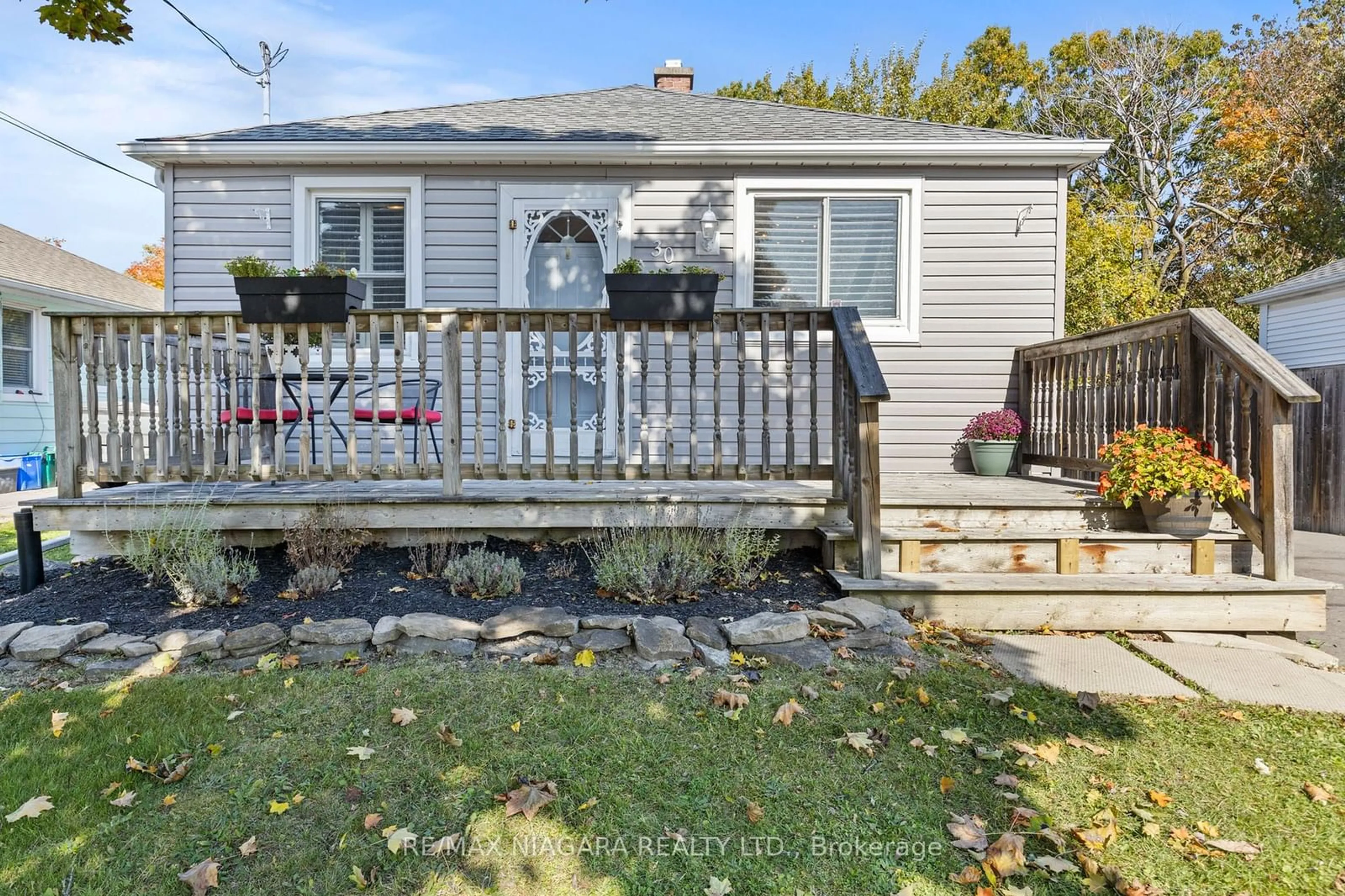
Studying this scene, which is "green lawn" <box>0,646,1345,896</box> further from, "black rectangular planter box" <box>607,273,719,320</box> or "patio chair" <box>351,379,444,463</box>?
"patio chair" <box>351,379,444,463</box>

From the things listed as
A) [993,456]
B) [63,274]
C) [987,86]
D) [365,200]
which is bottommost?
[993,456]

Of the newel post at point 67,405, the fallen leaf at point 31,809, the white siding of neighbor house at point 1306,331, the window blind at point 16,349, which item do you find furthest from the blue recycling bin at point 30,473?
the white siding of neighbor house at point 1306,331

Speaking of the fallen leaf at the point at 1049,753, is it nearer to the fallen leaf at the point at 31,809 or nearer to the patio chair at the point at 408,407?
the fallen leaf at the point at 31,809

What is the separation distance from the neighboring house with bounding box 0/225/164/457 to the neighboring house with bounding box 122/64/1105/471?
542 cm

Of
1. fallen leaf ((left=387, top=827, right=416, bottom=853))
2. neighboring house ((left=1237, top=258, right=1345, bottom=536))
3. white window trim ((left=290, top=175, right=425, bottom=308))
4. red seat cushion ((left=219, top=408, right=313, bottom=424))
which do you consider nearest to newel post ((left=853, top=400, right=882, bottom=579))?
fallen leaf ((left=387, top=827, right=416, bottom=853))

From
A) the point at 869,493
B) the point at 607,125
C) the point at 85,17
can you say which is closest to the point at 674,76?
the point at 607,125

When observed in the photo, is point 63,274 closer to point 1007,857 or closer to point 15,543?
point 15,543

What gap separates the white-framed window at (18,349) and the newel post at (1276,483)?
13912 mm

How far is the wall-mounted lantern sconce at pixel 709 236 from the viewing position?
5805 mm

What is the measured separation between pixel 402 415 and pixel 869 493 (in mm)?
2919

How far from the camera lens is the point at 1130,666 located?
3.05 metres

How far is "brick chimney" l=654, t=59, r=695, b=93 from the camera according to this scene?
847cm

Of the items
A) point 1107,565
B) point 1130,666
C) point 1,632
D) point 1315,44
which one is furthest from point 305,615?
point 1315,44

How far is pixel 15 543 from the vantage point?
18.8 ft
